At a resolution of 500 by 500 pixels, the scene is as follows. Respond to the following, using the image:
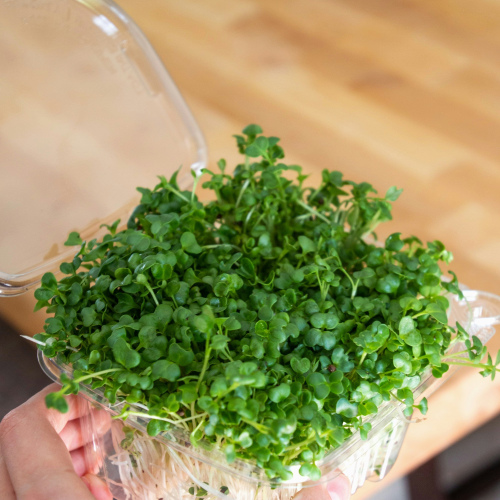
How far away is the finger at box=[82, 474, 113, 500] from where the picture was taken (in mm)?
763

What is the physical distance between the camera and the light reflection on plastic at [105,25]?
979 mm

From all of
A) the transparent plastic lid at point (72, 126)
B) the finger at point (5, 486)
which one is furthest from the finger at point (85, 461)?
the transparent plastic lid at point (72, 126)

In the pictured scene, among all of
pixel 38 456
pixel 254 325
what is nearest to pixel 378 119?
pixel 254 325

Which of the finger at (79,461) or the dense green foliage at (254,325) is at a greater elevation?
the dense green foliage at (254,325)

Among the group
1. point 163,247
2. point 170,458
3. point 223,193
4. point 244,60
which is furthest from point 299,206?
point 244,60

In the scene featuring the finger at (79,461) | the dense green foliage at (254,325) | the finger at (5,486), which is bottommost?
the finger at (79,461)

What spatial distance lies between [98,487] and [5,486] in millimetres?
146

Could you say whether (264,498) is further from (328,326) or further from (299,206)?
(299,206)

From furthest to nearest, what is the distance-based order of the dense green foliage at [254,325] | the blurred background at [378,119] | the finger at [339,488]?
the blurred background at [378,119] → the finger at [339,488] → the dense green foliage at [254,325]

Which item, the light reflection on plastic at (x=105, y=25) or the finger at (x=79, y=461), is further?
the light reflection on plastic at (x=105, y=25)

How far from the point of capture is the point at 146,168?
40.8 inches

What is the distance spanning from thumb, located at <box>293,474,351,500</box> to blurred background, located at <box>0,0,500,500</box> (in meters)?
0.17

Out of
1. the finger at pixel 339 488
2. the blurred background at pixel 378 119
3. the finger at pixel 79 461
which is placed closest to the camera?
the finger at pixel 339 488

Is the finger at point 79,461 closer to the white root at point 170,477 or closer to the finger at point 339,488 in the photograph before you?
the white root at point 170,477
